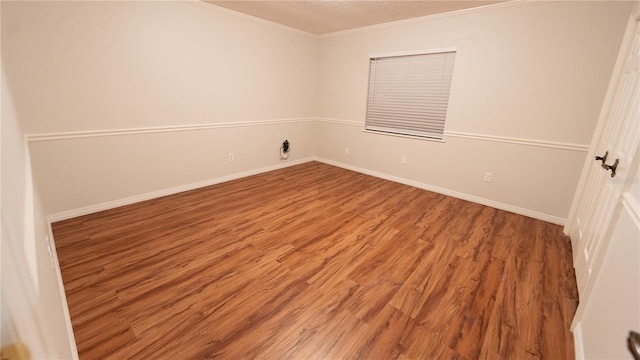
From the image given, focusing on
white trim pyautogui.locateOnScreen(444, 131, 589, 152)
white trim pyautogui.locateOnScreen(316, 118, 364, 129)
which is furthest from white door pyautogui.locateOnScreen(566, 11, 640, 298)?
white trim pyautogui.locateOnScreen(316, 118, 364, 129)

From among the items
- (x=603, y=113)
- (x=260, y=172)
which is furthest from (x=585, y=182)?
(x=260, y=172)

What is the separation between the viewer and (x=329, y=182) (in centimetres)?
418

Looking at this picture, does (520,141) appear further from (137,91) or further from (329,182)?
(137,91)

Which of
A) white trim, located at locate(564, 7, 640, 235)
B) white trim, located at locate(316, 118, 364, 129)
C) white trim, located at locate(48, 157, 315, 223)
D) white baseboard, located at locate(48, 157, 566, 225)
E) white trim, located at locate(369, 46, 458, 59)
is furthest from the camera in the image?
white trim, located at locate(316, 118, 364, 129)

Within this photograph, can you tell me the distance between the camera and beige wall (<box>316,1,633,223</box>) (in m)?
2.59

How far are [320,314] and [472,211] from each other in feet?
8.18

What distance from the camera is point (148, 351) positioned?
4.62ft

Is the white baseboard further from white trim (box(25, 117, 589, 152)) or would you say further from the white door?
white trim (box(25, 117, 589, 152))

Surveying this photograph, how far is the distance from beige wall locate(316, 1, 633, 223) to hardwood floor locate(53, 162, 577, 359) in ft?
1.69

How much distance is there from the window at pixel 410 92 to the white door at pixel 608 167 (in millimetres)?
1572

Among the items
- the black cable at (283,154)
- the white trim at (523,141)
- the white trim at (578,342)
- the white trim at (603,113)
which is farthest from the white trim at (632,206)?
the black cable at (283,154)

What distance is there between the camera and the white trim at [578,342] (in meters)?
1.41

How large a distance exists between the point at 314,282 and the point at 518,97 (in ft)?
10.0

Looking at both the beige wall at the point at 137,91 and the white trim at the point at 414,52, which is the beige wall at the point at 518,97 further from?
the beige wall at the point at 137,91
